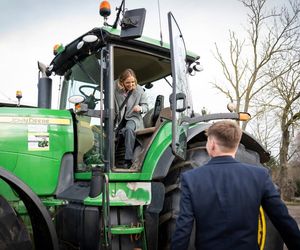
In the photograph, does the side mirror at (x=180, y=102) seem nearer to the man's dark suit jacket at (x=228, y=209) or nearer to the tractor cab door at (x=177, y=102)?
the tractor cab door at (x=177, y=102)

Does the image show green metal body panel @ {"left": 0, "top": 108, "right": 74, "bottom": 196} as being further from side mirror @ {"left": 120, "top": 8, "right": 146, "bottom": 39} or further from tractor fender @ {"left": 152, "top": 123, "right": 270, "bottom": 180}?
side mirror @ {"left": 120, "top": 8, "right": 146, "bottom": 39}

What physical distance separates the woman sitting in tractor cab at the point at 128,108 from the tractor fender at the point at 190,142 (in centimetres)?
30

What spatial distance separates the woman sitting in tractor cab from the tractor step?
55 centimetres

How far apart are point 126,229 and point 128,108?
1.17 meters

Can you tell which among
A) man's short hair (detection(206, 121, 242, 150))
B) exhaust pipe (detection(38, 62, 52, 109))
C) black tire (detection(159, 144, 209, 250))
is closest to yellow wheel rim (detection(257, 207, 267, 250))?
black tire (detection(159, 144, 209, 250))

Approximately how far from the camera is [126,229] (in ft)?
10.8

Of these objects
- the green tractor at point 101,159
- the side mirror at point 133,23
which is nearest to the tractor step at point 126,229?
the green tractor at point 101,159

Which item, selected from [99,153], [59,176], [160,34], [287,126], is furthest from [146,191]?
[287,126]

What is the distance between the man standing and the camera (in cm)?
216

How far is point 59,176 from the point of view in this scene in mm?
3818

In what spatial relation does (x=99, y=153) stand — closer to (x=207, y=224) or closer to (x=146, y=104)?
(x=146, y=104)

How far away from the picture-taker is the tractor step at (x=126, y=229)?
327cm

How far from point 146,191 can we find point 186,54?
164 centimetres

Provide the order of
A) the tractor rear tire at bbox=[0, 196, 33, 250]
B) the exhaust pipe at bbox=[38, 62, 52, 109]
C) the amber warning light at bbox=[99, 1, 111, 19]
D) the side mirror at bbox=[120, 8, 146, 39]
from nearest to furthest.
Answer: the tractor rear tire at bbox=[0, 196, 33, 250]
the side mirror at bbox=[120, 8, 146, 39]
the amber warning light at bbox=[99, 1, 111, 19]
the exhaust pipe at bbox=[38, 62, 52, 109]
